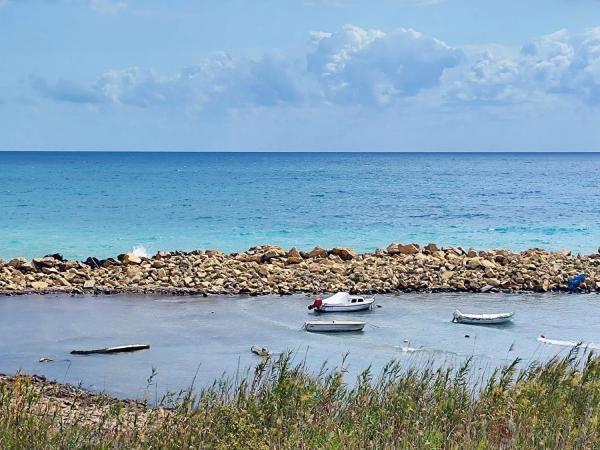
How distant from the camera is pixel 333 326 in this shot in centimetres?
2209

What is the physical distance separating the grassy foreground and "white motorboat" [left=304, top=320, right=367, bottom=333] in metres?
11.3

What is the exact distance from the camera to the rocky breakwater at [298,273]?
2912 centimetres

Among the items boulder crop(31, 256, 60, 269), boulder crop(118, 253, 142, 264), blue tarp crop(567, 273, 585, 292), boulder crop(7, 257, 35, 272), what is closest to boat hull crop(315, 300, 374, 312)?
blue tarp crop(567, 273, 585, 292)

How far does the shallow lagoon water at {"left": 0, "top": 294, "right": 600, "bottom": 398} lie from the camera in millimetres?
18469

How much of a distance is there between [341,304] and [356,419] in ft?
50.2

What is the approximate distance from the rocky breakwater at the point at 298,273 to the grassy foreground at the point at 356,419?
18.3 m

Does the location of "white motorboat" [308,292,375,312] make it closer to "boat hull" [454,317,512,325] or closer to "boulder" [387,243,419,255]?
"boat hull" [454,317,512,325]

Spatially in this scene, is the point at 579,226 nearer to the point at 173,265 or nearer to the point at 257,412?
the point at 173,265

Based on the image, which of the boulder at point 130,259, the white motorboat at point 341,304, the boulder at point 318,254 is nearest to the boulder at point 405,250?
the boulder at point 318,254

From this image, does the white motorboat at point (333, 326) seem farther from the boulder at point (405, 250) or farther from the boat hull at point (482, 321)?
the boulder at point (405, 250)

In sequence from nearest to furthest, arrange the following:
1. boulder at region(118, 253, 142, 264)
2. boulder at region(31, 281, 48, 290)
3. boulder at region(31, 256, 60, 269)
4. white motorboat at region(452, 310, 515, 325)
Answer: white motorboat at region(452, 310, 515, 325) < boulder at region(31, 281, 48, 290) < boulder at region(31, 256, 60, 269) < boulder at region(118, 253, 142, 264)

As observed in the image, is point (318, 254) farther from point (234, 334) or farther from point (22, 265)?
point (234, 334)

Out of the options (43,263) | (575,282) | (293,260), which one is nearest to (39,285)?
(43,263)

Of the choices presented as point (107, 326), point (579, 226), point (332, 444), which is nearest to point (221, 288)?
point (107, 326)
